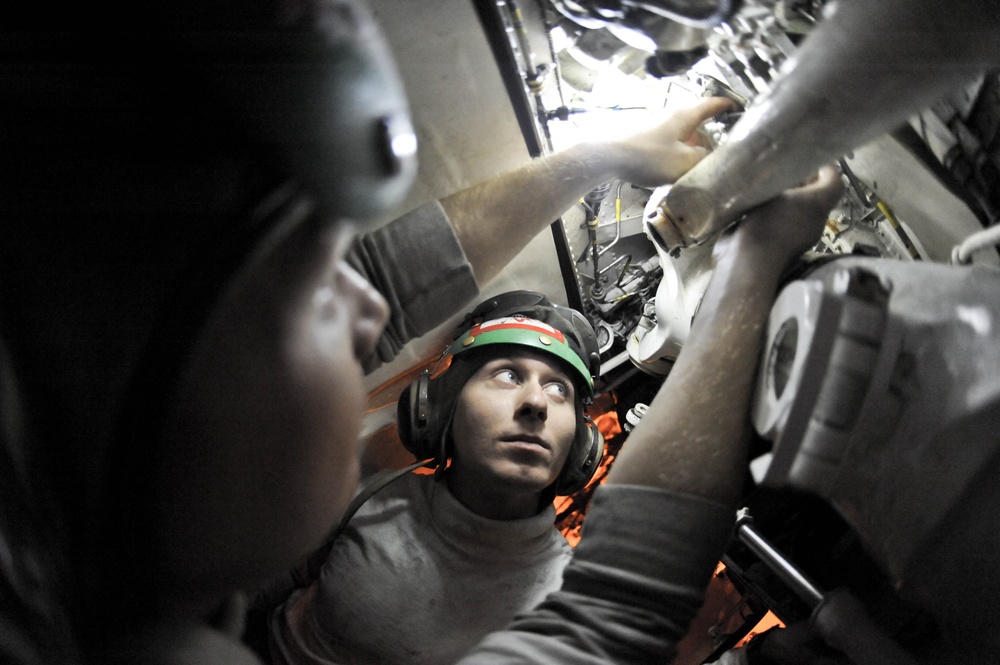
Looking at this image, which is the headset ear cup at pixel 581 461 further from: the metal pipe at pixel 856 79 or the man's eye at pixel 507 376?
the metal pipe at pixel 856 79

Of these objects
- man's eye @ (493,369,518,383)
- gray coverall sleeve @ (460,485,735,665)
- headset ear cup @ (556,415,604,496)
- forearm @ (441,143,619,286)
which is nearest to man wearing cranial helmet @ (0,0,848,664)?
gray coverall sleeve @ (460,485,735,665)

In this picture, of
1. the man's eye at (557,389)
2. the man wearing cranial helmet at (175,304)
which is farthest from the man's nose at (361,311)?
the man's eye at (557,389)

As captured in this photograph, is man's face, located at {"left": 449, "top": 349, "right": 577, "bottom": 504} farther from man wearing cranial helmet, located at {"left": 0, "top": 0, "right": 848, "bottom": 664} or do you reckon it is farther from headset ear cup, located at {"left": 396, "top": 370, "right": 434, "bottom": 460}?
man wearing cranial helmet, located at {"left": 0, "top": 0, "right": 848, "bottom": 664}

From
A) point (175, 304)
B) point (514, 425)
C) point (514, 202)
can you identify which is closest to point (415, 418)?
point (514, 425)

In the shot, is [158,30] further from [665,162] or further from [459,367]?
[459,367]

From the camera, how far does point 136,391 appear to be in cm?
30

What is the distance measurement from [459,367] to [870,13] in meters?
0.87

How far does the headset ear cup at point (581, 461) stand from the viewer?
3.49ft

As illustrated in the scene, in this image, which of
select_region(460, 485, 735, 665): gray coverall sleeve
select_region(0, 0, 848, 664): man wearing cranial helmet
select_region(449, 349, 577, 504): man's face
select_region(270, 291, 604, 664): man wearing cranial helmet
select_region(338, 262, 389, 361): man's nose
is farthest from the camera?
select_region(449, 349, 577, 504): man's face

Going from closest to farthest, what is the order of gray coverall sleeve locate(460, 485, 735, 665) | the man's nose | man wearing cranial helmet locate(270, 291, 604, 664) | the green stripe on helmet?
the man's nose < gray coverall sleeve locate(460, 485, 735, 665) < man wearing cranial helmet locate(270, 291, 604, 664) < the green stripe on helmet

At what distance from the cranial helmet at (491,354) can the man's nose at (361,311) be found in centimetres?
56

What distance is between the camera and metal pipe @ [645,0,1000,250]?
35 centimetres

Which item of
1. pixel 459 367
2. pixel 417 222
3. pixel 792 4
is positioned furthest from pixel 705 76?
pixel 459 367

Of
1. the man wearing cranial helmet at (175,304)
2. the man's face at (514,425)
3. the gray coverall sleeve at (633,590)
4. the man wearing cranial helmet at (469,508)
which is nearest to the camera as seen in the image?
the man wearing cranial helmet at (175,304)
